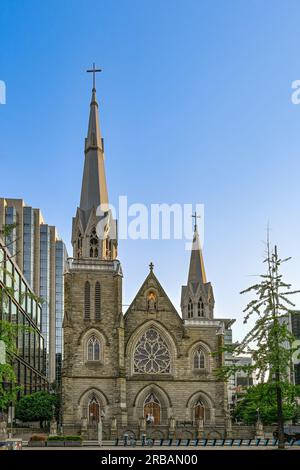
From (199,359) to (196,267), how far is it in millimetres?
9865

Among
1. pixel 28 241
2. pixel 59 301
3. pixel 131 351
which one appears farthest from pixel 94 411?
pixel 59 301

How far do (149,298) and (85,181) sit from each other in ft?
45.4

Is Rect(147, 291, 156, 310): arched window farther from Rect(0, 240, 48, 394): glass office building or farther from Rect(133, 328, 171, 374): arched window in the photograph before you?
Rect(0, 240, 48, 394): glass office building

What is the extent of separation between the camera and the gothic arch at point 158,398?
67.8 metres

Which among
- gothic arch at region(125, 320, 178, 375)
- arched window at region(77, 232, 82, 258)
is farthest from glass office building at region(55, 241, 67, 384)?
gothic arch at region(125, 320, 178, 375)

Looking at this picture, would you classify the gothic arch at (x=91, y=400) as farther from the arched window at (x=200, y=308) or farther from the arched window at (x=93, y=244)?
the arched window at (x=200, y=308)

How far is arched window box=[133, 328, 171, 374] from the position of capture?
2719 inches

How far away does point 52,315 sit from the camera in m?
136

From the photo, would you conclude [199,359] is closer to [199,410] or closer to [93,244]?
[199,410]

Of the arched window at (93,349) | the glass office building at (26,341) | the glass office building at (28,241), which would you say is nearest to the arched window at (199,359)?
the arched window at (93,349)

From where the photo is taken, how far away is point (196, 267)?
75688 mm

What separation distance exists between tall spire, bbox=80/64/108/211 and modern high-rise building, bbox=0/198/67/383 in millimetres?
50101
